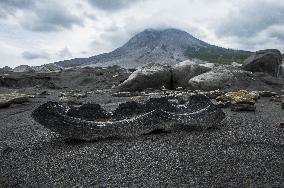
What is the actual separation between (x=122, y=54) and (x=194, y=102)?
187702 millimetres

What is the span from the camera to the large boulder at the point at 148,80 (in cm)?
1555

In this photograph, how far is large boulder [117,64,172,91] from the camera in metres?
15.6

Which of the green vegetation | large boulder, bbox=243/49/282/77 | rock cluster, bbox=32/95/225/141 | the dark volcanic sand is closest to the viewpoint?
the dark volcanic sand

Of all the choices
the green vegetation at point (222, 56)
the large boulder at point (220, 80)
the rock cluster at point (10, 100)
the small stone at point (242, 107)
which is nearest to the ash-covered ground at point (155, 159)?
the small stone at point (242, 107)

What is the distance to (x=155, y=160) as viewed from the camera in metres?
5.03

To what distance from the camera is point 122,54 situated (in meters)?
194

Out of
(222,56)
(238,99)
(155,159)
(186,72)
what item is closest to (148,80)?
(186,72)

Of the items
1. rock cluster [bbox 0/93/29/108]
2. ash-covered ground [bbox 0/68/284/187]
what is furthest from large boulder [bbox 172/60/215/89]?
ash-covered ground [bbox 0/68/284/187]

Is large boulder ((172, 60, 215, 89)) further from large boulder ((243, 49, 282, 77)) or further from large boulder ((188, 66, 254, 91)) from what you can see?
large boulder ((243, 49, 282, 77))

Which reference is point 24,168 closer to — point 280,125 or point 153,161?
point 153,161

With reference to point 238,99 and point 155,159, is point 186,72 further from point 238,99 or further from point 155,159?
A: point 155,159

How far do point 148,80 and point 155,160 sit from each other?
10.8 meters

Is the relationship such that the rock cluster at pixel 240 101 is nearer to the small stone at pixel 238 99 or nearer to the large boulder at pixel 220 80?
the small stone at pixel 238 99

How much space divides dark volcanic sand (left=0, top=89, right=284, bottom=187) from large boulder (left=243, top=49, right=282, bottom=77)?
11370mm
